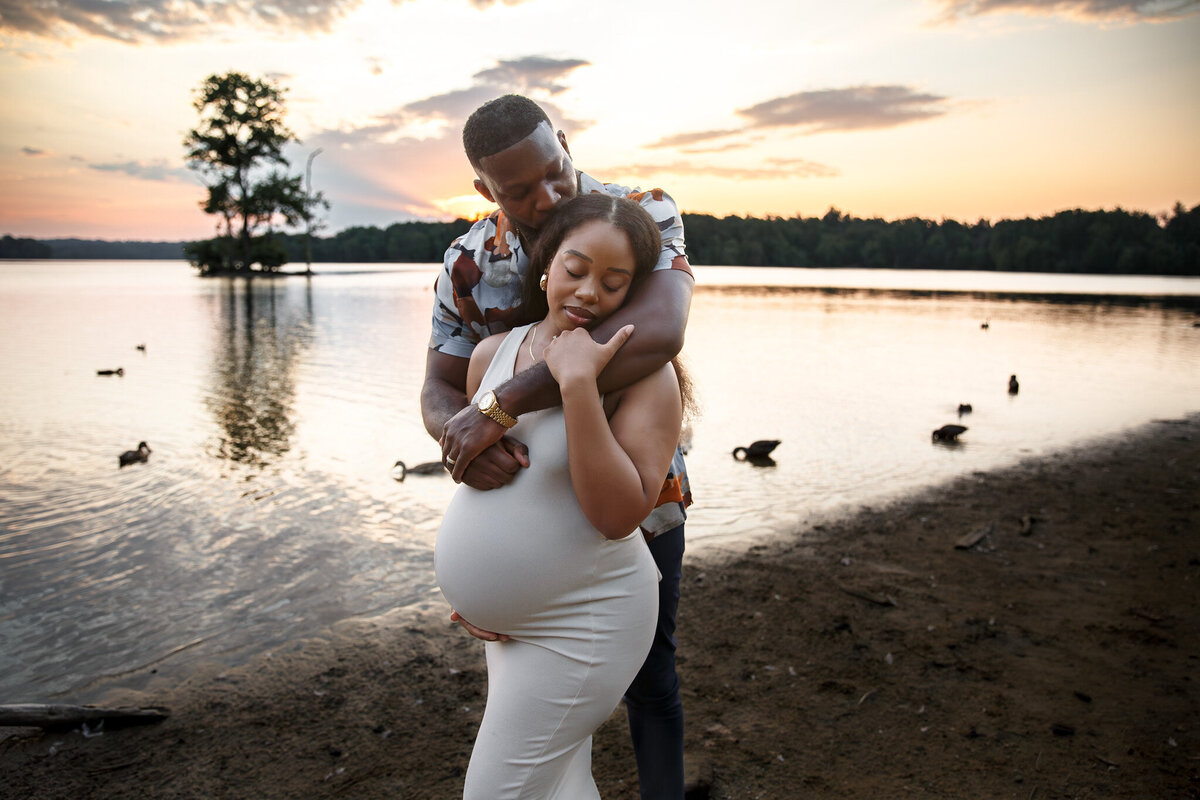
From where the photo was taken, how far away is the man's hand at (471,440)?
178cm

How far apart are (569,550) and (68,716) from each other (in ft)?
10.7

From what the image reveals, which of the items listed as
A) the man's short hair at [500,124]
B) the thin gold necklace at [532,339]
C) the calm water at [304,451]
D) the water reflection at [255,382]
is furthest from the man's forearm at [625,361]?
the water reflection at [255,382]

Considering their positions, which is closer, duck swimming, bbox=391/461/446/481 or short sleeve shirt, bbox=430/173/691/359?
short sleeve shirt, bbox=430/173/691/359

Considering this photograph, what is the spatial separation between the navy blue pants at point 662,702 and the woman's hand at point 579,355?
796 millimetres

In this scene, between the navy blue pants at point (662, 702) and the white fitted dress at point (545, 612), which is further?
the navy blue pants at point (662, 702)

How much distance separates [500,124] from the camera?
1.95 meters

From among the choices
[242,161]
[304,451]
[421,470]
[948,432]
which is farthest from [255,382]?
[242,161]

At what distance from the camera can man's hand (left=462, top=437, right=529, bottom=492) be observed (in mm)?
1791

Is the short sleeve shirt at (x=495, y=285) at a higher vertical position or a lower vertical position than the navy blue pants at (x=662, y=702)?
higher

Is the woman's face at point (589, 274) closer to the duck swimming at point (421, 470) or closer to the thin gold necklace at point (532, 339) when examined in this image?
the thin gold necklace at point (532, 339)

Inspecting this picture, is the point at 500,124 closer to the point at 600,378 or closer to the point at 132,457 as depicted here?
the point at 600,378

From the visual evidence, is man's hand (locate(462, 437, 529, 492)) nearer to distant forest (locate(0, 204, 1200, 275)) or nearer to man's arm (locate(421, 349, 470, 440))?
man's arm (locate(421, 349, 470, 440))

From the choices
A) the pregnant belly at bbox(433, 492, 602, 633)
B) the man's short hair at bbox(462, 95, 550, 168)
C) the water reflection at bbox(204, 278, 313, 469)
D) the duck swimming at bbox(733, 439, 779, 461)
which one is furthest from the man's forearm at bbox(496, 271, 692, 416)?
the water reflection at bbox(204, 278, 313, 469)

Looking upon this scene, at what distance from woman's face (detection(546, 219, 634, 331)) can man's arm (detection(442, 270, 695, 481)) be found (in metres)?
0.06
